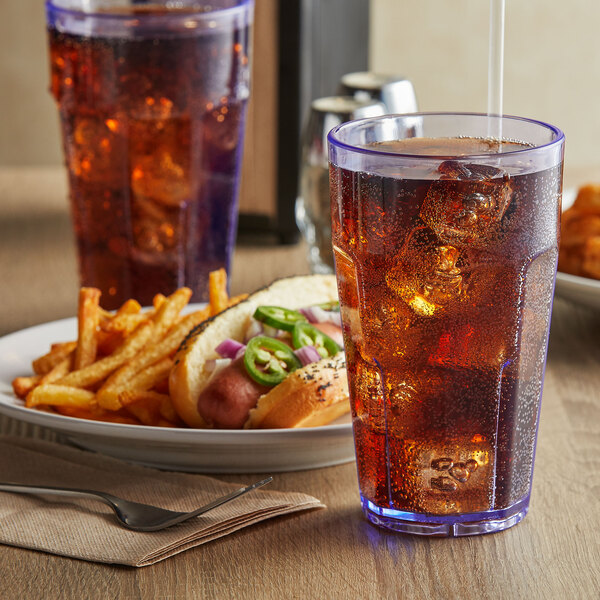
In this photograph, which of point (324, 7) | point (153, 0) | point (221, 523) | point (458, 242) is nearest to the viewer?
point (458, 242)

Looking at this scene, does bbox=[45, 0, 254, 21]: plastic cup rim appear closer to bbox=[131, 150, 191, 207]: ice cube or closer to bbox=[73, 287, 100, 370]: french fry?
bbox=[131, 150, 191, 207]: ice cube

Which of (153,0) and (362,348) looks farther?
(153,0)

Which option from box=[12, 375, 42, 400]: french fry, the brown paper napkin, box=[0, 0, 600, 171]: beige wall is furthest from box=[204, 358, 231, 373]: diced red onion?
box=[0, 0, 600, 171]: beige wall

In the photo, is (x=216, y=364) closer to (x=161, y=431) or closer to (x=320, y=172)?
(x=161, y=431)

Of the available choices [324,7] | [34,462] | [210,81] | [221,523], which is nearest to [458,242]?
[221,523]

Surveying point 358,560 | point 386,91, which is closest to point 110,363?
point 358,560

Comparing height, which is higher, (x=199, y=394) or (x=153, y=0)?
(x=153, y=0)

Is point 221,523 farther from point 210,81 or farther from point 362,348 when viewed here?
point 210,81
